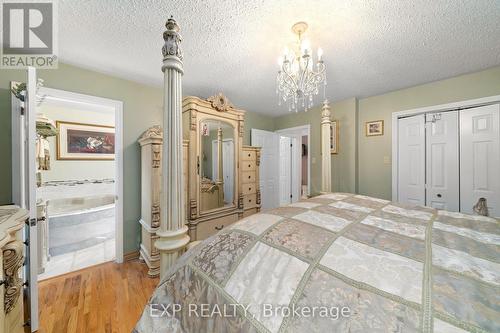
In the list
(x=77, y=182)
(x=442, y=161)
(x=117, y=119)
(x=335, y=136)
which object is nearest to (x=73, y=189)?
(x=77, y=182)

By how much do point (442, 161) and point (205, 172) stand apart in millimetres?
3126

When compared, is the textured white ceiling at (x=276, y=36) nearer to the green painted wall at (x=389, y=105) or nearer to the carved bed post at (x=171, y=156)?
the green painted wall at (x=389, y=105)

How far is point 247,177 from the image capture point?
9.84 ft

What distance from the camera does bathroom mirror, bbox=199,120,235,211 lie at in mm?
2465

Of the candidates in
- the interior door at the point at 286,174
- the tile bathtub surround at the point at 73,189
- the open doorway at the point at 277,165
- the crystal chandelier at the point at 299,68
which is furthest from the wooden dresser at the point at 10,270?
the interior door at the point at 286,174

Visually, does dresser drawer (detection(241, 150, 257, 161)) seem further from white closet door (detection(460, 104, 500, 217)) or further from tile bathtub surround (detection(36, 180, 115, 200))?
tile bathtub surround (detection(36, 180, 115, 200))

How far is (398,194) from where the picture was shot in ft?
9.12

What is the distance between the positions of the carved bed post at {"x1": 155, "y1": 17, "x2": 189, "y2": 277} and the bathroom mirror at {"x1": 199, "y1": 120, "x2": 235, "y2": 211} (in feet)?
4.85

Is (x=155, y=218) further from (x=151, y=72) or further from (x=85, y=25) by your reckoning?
(x=85, y=25)

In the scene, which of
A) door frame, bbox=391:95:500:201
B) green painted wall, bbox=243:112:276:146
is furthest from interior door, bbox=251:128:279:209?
door frame, bbox=391:95:500:201

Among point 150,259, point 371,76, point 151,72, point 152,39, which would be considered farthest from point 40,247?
point 371,76

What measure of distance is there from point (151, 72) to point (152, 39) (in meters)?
0.65

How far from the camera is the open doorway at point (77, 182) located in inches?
87.6

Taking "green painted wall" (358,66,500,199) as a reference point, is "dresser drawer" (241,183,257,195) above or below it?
below
